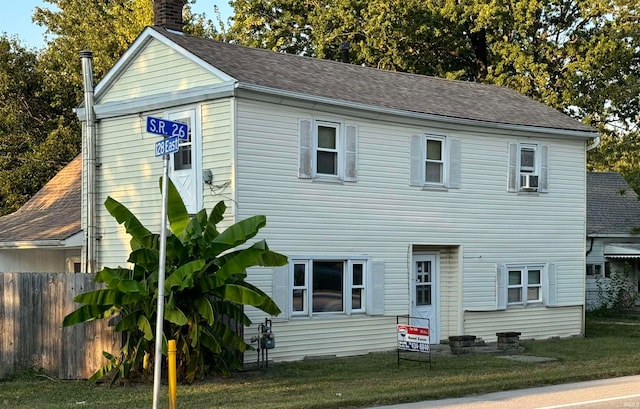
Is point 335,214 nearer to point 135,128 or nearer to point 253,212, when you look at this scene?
point 253,212

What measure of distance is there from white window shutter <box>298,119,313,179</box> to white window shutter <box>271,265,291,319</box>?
2007mm

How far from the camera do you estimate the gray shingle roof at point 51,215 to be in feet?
76.8

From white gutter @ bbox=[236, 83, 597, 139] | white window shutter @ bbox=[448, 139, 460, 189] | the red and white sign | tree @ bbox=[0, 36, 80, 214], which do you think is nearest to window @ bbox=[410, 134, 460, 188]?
white window shutter @ bbox=[448, 139, 460, 189]

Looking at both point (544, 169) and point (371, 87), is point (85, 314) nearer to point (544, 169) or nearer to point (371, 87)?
point (371, 87)

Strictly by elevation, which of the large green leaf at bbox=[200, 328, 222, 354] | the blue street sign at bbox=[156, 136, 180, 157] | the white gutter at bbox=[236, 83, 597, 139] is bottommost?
the large green leaf at bbox=[200, 328, 222, 354]

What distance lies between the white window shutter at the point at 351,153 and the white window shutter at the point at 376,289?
2.02m

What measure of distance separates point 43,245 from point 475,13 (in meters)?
22.1

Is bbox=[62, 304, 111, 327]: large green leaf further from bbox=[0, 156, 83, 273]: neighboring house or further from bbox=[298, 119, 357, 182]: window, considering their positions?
bbox=[0, 156, 83, 273]: neighboring house

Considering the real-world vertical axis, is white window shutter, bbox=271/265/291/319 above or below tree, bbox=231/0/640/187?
below

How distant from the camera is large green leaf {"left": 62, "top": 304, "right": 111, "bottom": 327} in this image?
48.7 feet

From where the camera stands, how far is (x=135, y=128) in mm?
20312

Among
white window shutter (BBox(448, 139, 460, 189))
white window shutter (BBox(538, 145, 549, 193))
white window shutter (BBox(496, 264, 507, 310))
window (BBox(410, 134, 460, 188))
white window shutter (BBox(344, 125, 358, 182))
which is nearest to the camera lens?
white window shutter (BBox(344, 125, 358, 182))

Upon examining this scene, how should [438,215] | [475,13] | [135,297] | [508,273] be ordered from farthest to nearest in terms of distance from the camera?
1. [475,13]
2. [508,273]
3. [438,215]
4. [135,297]

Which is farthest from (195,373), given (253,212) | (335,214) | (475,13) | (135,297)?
(475,13)
